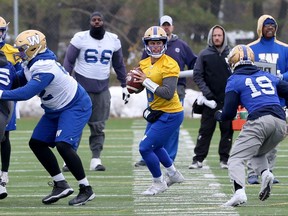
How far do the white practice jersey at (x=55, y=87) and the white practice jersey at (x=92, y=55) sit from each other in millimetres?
3126

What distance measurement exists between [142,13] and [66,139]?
1270 centimetres

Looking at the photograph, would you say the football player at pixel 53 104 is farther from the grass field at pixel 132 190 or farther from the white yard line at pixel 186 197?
the white yard line at pixel 186 197

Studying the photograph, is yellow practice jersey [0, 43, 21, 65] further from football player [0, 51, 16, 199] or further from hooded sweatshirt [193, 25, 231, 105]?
hooded sweatshirt [193, 25, 231, 105]

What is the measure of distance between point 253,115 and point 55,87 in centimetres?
176

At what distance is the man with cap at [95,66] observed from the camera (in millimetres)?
12672

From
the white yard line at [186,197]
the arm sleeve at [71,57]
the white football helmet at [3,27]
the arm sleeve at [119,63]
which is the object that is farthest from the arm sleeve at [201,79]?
the white football helmet at [3,27]

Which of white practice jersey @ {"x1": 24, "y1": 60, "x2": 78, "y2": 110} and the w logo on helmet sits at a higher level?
the w logo on helmet

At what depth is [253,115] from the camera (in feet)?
30.1

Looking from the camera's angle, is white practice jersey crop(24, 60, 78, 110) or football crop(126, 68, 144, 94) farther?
football crop(126, 68, 144, 94)

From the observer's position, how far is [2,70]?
373 inches

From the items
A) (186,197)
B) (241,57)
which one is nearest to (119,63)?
(186,197)

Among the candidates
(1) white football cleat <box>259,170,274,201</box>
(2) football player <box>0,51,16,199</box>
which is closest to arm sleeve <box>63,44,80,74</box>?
(2) football player <box>0,51,16,199</box>

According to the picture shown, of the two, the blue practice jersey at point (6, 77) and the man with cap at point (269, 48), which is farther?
the man with cap at point (269, 48)

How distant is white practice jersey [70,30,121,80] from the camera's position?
12.7 m
